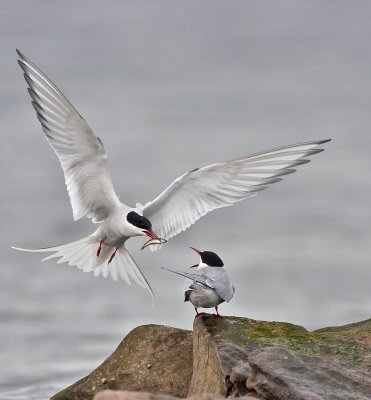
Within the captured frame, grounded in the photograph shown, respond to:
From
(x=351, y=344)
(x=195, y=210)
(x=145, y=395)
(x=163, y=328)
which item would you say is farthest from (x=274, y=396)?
(x=195, y=210)

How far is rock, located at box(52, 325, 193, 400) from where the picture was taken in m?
11.5

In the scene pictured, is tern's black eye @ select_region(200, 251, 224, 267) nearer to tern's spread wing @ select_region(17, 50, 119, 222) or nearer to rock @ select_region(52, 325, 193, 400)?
rock @ select_region(52, 325, 193, 400)

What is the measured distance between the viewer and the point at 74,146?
40.8ft

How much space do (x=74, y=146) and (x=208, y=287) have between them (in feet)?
10.2

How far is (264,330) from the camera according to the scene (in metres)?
11.2

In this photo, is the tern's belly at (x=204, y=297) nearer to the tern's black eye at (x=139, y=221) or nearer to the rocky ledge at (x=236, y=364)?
the rocky ledge at (x=236, y=364)

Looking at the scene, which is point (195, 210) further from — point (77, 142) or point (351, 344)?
point (351, 344)

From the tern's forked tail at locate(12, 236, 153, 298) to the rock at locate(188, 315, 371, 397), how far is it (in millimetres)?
2757

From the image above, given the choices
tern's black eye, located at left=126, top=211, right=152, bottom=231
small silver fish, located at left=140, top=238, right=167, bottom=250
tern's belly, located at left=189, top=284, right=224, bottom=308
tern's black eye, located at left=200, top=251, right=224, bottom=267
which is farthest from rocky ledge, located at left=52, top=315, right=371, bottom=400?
tern's black eye, located at left=126, top=211, right=152, bottom=231

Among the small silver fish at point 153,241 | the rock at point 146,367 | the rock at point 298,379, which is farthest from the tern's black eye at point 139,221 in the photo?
the rock at point 298,379

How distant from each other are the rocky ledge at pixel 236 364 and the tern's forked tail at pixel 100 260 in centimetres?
140

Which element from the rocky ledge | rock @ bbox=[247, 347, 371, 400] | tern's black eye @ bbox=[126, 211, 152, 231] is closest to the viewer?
rock @ bbox=[247, 347, 371, 400]

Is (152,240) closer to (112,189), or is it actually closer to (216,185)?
(112,189)

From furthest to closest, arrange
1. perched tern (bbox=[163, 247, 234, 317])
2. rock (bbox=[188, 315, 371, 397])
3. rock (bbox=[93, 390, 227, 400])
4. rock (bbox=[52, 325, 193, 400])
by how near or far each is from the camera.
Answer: rock (bbox=[52, 325, 193, 400]), perched tern (bbox=[163, 247, 234, 317]), rock (bbox=[188, 315, 371, 397]), rock (bbox=[93, 390, 227, 400])
